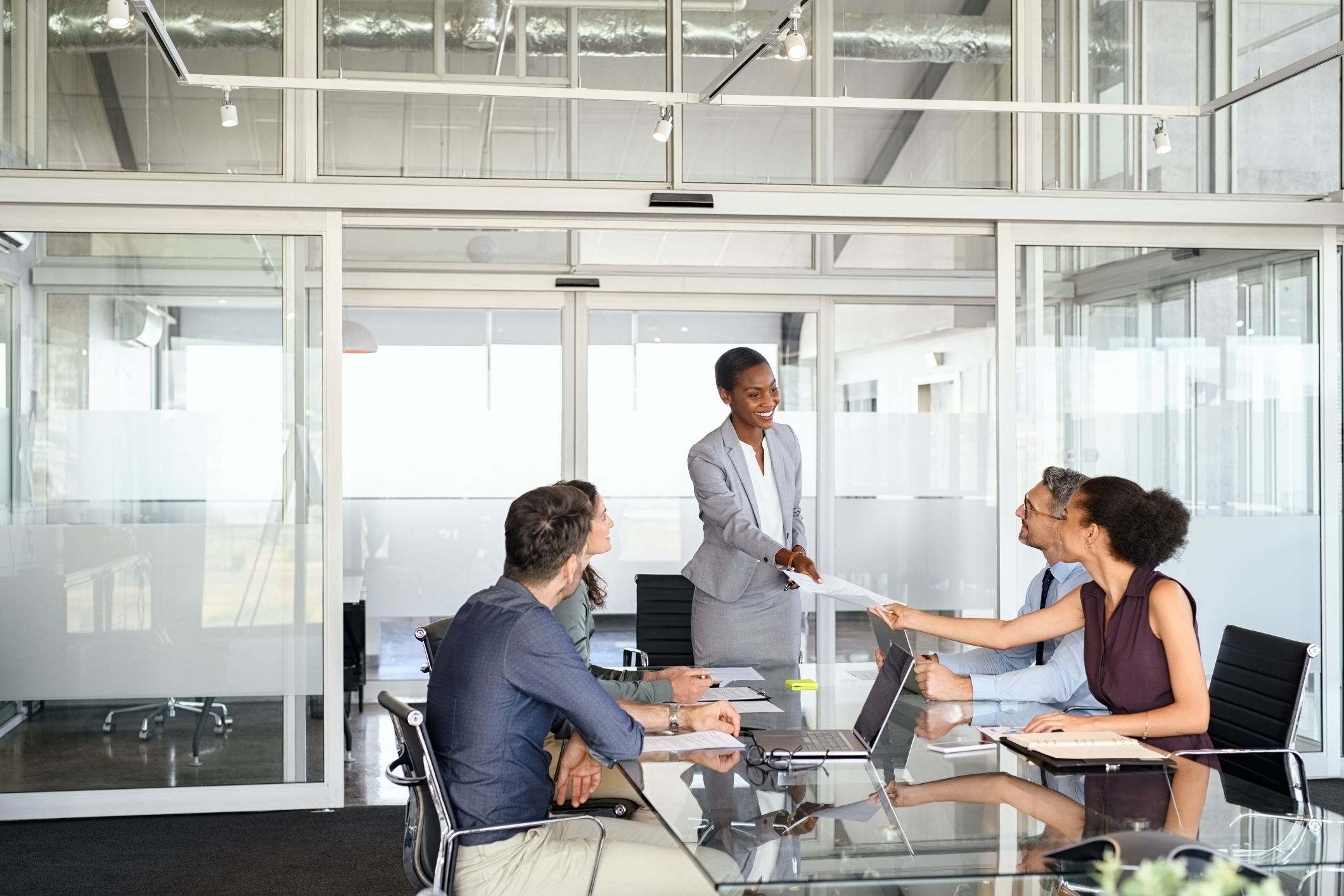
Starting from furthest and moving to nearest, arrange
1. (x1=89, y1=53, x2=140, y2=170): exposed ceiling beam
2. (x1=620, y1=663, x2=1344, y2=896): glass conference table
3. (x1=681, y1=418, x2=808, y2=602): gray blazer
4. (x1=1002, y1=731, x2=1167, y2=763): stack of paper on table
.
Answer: (x1=89, y1=53, x2=140, y2=170): exposed ceiling beam < (x1=681, y1=418, x2=808, y2=602): gray blazer < (x1=1002, y1=731, x2=1167, y2=763): stack of paper on table < (x1=620, y1=663, x2=1344, y2=896): glass conference table

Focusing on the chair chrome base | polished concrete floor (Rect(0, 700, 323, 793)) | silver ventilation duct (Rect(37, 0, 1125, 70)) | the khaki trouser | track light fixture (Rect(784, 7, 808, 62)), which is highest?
silver ventilation duct (Rect(37, 0, 1125, 70))

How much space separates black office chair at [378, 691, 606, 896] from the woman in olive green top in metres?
0.62

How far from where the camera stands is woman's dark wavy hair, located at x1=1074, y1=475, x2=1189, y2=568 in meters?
3.25

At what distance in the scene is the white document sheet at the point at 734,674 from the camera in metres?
3.87

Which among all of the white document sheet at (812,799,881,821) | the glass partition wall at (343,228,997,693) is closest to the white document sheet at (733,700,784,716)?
the white document sheet at (812,799,881,821)

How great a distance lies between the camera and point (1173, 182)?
5629mm

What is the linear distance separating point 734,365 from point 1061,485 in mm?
1301

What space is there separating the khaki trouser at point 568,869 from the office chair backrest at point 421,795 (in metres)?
0.08

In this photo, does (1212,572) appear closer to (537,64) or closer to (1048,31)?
(1048,31)

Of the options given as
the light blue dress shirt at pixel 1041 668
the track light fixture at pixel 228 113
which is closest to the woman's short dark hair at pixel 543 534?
the light blue dress shirt at pixel 1041 668

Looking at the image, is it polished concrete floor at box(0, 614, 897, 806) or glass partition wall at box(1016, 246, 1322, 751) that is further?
glass partition wall at box(1016, 246, 1322, 751)

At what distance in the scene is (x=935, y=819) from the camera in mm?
2404

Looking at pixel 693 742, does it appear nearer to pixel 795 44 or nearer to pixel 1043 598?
pixel 1043 598

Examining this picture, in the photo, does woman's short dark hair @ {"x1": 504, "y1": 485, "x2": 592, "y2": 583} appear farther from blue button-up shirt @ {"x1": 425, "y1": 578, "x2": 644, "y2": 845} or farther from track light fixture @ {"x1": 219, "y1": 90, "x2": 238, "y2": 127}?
track light fixture @ {"x1": 219, "y1": 90, "x2": 238, "y2": 127}
